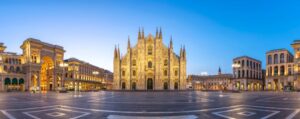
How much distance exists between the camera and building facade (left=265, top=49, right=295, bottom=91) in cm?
9557

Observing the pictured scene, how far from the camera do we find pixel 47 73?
91.4 m

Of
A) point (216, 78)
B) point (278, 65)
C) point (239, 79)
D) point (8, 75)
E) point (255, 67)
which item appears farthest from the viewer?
point (216, 78)

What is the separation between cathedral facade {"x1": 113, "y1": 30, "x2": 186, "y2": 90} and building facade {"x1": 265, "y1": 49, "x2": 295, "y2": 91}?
44.0 m

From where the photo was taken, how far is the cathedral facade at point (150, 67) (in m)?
82.6

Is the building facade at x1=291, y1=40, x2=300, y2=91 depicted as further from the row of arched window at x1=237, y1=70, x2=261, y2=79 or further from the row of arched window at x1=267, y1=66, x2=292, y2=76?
the row of arched window at x1=237, y1=70, x2=261, y2=79

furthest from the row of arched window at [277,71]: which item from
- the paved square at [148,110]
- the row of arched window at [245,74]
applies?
the paved square at [148,110]

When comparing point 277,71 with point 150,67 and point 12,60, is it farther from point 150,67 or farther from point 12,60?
point 12,60

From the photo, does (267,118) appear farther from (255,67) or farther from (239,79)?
(255,67)

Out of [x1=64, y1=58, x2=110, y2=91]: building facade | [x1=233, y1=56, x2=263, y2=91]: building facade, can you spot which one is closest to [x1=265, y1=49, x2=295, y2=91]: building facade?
[x1=233, y1=56, x2=263, y2=91]: building facade

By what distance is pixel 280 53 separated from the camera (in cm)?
10156

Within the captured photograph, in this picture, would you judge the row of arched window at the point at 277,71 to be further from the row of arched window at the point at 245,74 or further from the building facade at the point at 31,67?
the building facade at the point at 31,67

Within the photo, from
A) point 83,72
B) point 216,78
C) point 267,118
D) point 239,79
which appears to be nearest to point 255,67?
point 239,79

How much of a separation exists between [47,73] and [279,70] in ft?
312

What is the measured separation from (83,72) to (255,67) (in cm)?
9004
